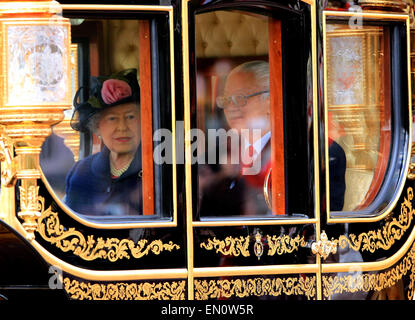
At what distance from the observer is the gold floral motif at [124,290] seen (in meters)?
3.71

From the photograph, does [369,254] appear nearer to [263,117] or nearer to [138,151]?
[263,117]

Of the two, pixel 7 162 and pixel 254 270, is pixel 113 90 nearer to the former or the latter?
pixel 7 162

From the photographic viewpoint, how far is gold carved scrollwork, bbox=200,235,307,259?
3930 millimetres

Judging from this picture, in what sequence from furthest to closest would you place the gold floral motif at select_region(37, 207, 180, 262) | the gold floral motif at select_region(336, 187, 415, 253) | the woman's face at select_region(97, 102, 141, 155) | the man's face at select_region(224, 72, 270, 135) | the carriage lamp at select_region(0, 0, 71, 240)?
1. the gold floral motif at select_region(336, 187, 415, 253)
2. the man's face at select_region(224, 72, 270, 135)
3. the woman's face at select_region(97, 102, 141, 155)
4. the gold floral motif at select_region(37, 207, 180, 262)
5. the carriage lamp at select_region(0, 0, 71, 240)

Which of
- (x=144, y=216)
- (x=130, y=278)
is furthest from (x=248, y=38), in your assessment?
(x=130, y=278)

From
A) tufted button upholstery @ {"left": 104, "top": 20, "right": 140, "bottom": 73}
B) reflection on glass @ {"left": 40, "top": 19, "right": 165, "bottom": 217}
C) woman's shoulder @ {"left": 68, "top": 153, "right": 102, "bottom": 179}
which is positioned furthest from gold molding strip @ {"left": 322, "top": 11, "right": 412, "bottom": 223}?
woman's shoulder @ {"left": 68, "top": 153, "right": 102, "bottom": 179}

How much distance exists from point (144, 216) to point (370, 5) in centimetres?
152

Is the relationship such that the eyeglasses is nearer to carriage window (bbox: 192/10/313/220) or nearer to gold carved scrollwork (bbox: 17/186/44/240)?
carriage window (bbox: 192/10/313/220)

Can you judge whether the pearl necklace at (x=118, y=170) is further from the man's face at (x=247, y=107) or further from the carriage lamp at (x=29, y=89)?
the man's face at (x=247, y=107)

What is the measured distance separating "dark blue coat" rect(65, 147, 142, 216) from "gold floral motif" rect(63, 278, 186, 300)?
Answer: 313 millimetres

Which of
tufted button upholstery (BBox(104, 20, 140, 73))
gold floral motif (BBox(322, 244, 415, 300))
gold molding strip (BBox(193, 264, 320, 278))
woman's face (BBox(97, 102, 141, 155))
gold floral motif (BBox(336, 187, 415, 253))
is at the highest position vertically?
tufted button upholstery (BBox(104, 20, 140, 73))

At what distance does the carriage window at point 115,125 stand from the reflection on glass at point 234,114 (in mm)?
225

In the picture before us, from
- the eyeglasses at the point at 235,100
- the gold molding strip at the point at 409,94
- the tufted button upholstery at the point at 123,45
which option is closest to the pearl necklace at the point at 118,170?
the tufted button upholstery at the point at 123,45

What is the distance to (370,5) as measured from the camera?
14.2ft
